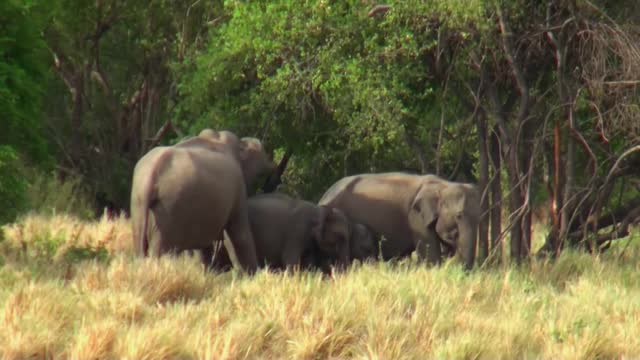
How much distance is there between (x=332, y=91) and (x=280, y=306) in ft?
22.5

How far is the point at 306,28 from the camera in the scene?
16.4 m

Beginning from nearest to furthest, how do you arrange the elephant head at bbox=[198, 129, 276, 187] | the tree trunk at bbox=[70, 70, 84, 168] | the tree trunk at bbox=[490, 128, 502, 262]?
1. the elephant head at bbox=[198, 129, 276, 187]
2. the tree trunk at bbox=[490, 128, 502, 262]
3. the tree trunk at bbox=[70, 70, 84, 168]

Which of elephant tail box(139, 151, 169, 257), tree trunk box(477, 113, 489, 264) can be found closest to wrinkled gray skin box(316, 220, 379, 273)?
tree trunk box(477, 113, 489, 264)

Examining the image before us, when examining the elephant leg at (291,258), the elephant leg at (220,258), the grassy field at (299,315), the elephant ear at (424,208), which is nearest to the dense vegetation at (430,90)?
the elephant ear at (424,208)

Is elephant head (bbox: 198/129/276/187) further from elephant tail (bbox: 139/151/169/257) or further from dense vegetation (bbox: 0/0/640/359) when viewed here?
elephant tail (bbox: 139/151/169/257)

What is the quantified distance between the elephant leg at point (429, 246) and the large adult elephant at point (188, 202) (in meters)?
2.47

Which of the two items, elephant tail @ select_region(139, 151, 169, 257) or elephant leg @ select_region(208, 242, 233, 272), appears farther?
elephant leg @ select_region(208, 242, 233, 272)

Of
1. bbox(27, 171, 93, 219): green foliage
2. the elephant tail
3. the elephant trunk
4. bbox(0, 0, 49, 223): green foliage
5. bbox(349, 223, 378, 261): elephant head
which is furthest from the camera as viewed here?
bbox(27, 171, 93, 219): green foliage

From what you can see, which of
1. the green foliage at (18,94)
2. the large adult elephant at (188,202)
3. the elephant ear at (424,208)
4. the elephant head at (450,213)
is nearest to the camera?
the large adult elephant at (188,202)

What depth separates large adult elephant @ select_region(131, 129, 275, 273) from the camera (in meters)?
13.9

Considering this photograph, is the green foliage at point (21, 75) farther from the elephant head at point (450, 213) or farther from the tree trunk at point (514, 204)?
the tree trunk at point (514, 204)

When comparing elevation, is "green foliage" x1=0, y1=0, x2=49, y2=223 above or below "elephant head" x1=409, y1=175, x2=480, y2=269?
above

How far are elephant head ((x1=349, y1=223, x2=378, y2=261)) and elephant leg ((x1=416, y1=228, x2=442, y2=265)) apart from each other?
0.60m

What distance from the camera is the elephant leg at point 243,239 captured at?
1462cm
